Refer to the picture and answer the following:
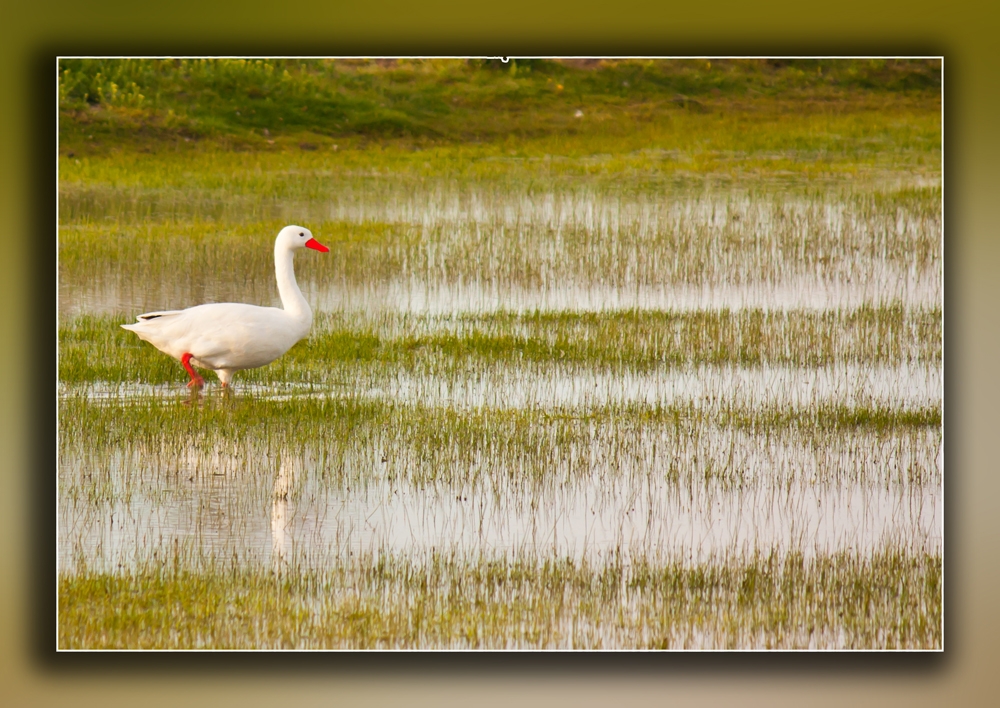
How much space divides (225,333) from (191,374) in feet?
0.58

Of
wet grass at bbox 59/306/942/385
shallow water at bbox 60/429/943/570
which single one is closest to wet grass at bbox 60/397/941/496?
shallow water at bbox 60/429/943/570

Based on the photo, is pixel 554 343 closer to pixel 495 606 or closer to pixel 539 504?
pixel 539 504

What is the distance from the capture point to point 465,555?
3.29 metres

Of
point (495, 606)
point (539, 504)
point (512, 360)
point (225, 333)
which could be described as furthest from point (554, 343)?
point (225, 333)

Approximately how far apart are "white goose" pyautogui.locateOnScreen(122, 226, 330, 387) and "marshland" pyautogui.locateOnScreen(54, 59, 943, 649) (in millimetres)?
51

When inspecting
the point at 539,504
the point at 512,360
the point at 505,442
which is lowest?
A: the point at 539,504

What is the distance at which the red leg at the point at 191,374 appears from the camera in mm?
3334

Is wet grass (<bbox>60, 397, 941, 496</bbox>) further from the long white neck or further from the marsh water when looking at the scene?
the long white neck

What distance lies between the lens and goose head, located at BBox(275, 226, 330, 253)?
11.1 ft

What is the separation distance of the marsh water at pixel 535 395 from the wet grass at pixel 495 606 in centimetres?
7

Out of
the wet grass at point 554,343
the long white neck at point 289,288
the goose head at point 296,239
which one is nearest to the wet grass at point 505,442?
the wet grass at point 554,343

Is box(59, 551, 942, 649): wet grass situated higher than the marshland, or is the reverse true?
the marshland

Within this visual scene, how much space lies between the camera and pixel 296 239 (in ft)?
11.1
